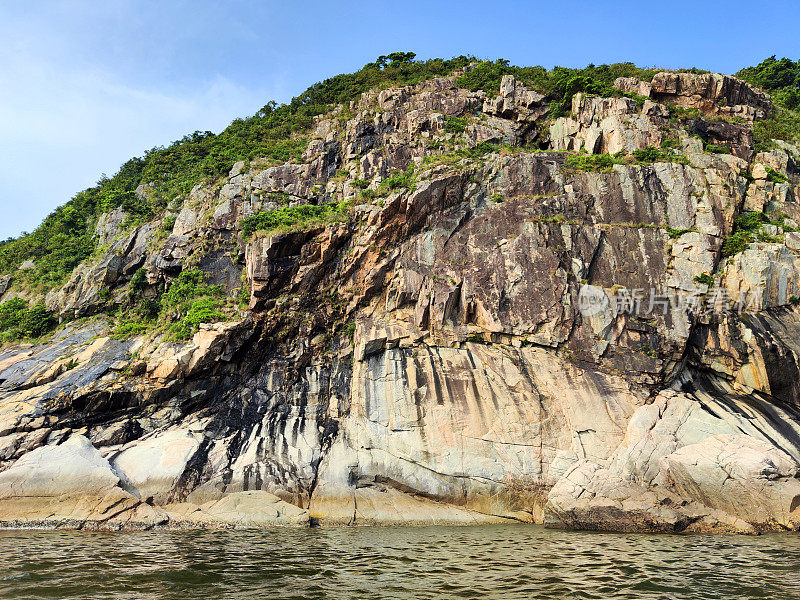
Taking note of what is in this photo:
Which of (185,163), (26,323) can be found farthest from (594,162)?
(26,323)

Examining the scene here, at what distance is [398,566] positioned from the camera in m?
11.7

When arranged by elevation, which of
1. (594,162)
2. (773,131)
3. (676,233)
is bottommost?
(676,233)

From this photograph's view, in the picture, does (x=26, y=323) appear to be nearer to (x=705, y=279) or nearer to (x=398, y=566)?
(x=398, y=566)

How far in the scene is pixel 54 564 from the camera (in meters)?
11.8

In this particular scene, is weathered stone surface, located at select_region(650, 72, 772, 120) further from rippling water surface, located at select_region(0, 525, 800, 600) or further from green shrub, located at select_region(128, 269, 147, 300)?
green shrub, located at select_region(128, 269, 147, 300)

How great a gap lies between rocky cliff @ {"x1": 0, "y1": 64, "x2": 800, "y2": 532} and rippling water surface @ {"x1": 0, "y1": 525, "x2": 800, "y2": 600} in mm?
2961

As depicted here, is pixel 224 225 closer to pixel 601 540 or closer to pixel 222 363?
pixel 222 363

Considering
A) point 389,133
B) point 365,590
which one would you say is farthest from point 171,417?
point 389,133

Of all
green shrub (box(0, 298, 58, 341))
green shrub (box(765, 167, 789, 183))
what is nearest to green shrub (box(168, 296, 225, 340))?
green shrub (box(0, 298, 58, 341))

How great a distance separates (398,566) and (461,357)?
41.5ft

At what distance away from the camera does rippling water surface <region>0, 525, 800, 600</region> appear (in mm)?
9625

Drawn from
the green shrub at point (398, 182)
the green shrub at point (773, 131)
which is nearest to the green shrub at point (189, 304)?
the green shrub at point (398, 182)

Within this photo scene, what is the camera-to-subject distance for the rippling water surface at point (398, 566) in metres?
9.62

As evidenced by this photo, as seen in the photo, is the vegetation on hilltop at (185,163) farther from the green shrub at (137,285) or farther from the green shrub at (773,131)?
the green shrub at (773,131)
